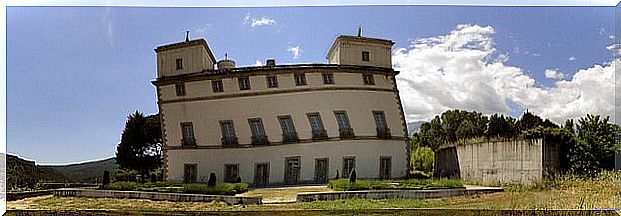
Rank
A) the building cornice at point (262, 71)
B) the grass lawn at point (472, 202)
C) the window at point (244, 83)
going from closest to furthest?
the grass lawn at point (472, 202) → the building cornice at point (262, 71) → the window at point (244, 83)

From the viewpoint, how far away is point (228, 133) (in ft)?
28.9

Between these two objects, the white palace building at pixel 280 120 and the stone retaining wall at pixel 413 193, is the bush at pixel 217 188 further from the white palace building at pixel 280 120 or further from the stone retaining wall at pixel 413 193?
the stone retaining wall at pixel 413 193

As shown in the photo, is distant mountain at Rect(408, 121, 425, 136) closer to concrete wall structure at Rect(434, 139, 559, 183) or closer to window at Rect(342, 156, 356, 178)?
concrete wall structure at Rect(434, 139, 559, 183)

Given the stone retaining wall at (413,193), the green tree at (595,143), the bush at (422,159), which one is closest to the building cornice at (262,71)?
the bush at (422,159)

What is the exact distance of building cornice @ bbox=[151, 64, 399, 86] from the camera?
8625 millimetres

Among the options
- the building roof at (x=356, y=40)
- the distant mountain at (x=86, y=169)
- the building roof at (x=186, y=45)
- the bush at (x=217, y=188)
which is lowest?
the bush at (x=217, y=188)

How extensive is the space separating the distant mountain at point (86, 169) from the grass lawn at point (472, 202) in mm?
270

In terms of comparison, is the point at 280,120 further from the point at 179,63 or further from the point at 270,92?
the point at 179,63

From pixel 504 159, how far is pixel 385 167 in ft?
4.89

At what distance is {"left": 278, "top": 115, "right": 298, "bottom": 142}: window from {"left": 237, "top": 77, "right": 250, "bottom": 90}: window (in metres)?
0.55

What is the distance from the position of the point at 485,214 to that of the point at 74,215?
4.82 meters

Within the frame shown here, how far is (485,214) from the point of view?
8281 millimetres

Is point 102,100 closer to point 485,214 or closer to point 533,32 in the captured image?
point 485,214

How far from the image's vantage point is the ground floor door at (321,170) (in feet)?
28.7
